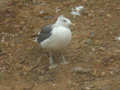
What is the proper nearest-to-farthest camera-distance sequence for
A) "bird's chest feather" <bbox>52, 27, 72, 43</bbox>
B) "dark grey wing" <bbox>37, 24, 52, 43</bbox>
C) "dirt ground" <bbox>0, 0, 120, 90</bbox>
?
1. "dirt ground" <bbox>0, 0, 120, 90</bbox>
2. "bird's chest feather" <bbox>52, 27, 72, 43</bbox>
3. "dark grey wing" <bbox>37, 24, 52, 43</bbox>

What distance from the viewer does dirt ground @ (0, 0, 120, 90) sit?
675cm

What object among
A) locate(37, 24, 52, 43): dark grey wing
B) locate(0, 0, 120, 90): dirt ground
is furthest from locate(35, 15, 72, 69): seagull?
locate(0, 0, 120, 90): dirt ground

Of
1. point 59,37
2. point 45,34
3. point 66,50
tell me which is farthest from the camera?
point 66,50

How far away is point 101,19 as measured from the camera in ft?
30.8

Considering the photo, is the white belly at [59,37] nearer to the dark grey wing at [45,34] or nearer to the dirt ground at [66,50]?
the dark grey wing at [45,34]

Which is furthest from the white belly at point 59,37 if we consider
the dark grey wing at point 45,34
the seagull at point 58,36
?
the dark grey wing at point 45,34

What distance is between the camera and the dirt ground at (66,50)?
6.75 m

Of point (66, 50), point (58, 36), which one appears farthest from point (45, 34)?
point (66, 50)

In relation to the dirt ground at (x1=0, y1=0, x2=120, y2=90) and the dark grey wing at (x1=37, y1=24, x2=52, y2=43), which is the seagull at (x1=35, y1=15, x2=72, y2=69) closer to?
the dark grey wing at (x1=37, y1=24, x2=52, y2=43)

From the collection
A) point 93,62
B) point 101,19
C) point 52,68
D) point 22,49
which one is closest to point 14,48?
point 22,49

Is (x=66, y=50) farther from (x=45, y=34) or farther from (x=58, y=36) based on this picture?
(x=58, y=36)

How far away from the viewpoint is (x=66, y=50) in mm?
8047

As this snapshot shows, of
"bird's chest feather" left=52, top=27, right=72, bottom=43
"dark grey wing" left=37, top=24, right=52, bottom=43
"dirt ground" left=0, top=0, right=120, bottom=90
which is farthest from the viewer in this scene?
"dark grey wing" left=37, top=24, right=52, bottom=43

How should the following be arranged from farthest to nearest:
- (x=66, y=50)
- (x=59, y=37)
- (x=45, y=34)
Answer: (x=66, y=50)
(x=45, y=34)
(x=59, y=37)
